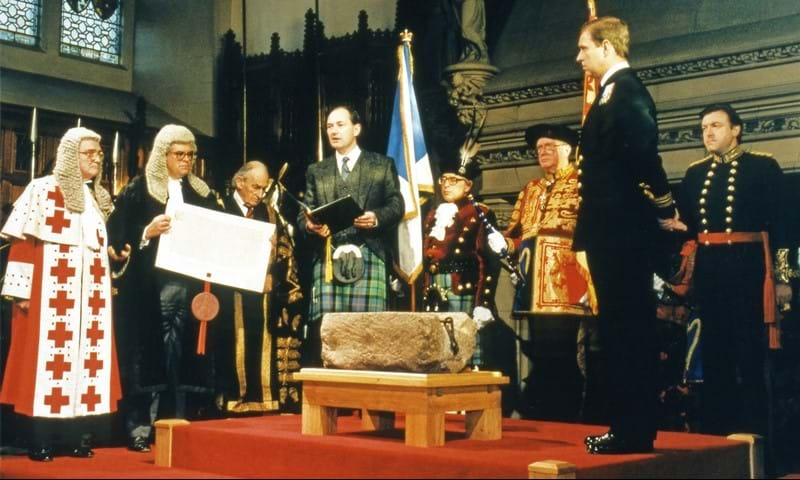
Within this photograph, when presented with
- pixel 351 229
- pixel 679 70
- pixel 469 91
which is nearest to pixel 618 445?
pixel 351 229

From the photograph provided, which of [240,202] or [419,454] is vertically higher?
[240,202]

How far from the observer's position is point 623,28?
3830 mm

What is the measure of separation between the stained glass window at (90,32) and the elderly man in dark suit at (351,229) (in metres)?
4.19

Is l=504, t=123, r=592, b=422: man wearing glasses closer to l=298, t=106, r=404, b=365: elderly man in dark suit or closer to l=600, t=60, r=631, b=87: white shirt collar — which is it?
l=298, t=106, r=404, b=365: elderly man in dark suit

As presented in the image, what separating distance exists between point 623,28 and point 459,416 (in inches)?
96.7

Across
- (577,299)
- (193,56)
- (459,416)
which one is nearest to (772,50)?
(577,299)

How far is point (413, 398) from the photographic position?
4023 mm

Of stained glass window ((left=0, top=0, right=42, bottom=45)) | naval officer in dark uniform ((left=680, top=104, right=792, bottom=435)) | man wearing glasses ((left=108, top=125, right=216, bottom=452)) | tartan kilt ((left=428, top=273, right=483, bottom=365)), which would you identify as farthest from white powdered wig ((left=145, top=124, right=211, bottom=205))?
stained glass window ((left=0, top=0, right=42, bottom=45))

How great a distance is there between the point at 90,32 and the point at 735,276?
6.28 m

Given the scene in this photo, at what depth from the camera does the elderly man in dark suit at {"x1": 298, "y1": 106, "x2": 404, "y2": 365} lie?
5.47 meters

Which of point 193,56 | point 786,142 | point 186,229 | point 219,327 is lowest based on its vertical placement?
point 219,327

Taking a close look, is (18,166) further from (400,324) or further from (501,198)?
(400,324)

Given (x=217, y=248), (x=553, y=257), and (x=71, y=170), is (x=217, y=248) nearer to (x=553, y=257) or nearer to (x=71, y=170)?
(x=71, y=170)

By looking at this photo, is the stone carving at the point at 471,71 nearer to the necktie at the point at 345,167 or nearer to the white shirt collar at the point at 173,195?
the necktie at the point at 345,167
